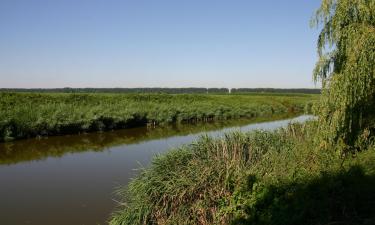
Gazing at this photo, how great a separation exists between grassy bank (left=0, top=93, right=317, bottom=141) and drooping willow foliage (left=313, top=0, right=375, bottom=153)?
9.53 ft

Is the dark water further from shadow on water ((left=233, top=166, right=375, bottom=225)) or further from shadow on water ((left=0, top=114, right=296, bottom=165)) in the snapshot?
shadow on water ((left=233, top=166, right=375, bottom=225))

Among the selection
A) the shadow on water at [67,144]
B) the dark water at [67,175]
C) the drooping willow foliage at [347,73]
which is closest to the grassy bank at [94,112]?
the shadow on water at [67,144]

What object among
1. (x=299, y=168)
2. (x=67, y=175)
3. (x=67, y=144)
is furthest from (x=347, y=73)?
(x=67, y=144)

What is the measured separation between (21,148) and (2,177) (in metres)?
6.09

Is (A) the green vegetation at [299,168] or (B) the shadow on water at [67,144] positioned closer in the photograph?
(A) the green vegetation at [299,168]

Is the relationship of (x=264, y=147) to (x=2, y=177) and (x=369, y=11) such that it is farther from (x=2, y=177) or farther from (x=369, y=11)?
(x=2, y=177)

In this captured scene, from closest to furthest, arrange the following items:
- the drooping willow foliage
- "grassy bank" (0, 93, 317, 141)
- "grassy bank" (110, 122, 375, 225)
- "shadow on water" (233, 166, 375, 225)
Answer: "shadow on water" (233, 166, 375, 225), "grassy bank" (110, 122, 375, 225), the drooping willow foliage, "grassy bank" (0, 93, 317, 141)

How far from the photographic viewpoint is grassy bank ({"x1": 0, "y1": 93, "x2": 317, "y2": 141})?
2192 centimetres

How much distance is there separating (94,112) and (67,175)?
13.2m

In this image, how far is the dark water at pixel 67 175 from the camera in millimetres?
9352

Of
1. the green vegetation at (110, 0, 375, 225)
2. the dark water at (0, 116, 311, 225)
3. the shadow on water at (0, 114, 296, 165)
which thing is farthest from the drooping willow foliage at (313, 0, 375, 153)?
the shadow on water at (0, 114, 296, 165)

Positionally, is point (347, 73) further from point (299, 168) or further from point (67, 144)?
point (67, 144)

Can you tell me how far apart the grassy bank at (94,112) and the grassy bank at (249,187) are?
4672 mm

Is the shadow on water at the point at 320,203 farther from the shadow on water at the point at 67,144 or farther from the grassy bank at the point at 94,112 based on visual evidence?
the shadow on water at the point at 67,144
